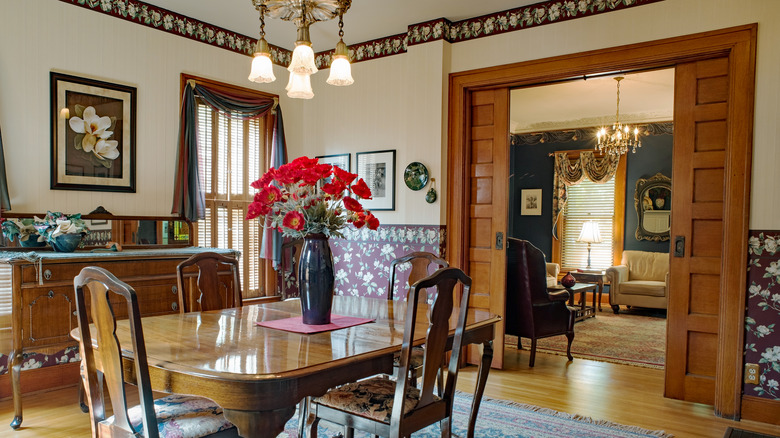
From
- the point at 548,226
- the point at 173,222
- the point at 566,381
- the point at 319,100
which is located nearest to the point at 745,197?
the point at 566,381

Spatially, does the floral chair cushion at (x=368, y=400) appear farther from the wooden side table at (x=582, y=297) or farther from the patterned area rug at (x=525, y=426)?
the wooden side table at (x=582, y=297)

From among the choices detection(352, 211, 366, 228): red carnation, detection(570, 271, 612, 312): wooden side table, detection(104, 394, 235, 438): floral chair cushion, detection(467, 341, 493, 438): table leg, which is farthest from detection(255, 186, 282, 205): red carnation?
detection(570, 271, 612, 312): wooden side table

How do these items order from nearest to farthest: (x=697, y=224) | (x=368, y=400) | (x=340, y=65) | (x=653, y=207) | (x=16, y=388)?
1. (x=368, y=400)
2. (x=340, y=65)
3. (x=16, y=388)
4. (x=697, y=224)
5. (x=653, y=207)

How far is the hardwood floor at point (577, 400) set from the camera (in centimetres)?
310

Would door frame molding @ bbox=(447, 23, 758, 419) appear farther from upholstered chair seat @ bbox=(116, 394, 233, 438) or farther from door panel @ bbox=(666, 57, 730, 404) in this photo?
upholstered chair seat @ bbox=(116, 394, 233, 438)

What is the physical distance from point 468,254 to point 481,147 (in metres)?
0.92

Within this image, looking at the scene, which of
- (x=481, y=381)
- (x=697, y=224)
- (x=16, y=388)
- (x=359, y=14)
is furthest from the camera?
(x=359, y=14)

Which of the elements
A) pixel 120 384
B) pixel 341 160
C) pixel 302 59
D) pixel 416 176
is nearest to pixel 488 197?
pixel 416 176

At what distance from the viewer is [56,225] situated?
3.49 meters

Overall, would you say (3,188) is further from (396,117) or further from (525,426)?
(525,426)

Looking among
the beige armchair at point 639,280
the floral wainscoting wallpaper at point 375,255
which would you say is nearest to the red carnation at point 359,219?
the floral wainscoting wallpaper at point 375,255

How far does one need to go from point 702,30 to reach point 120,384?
3.85 metres

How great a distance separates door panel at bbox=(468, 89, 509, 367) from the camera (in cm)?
441

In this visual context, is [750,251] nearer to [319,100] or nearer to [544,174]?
[319,100]
